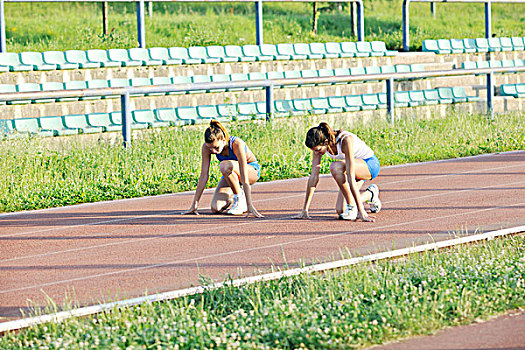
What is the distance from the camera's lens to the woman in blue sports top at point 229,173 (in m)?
9.98

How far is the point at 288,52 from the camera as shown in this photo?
76.4 ft

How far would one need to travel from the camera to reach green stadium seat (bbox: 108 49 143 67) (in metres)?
19.9

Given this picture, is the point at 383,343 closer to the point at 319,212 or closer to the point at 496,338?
the point at 496,338

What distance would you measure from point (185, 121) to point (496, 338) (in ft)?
39.9

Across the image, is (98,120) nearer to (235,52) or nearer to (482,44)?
(235,52)

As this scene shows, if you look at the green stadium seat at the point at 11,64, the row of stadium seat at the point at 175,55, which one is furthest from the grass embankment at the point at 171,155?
the row of stadium seat at the point at 175,55

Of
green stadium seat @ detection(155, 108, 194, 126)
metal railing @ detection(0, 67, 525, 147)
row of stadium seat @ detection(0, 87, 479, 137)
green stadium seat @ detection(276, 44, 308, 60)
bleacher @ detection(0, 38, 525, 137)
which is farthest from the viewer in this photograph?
green stadium seat @ detection(276, 44, 308, 60)

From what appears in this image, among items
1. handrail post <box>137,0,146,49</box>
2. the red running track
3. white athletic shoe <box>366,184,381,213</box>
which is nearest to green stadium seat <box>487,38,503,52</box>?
handrail post <box>137,0,146,49</box>

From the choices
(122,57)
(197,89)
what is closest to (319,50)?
(122,57)

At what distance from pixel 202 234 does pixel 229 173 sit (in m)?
1.22

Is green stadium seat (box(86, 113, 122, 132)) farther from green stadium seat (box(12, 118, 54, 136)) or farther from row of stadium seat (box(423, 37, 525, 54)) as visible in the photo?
row of stadium seat (box(423, 37, 525, 54))

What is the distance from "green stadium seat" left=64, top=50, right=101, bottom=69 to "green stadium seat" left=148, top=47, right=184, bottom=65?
1.57 meters

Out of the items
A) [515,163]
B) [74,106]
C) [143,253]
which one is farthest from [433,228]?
[74,106]

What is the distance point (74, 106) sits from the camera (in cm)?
1798
